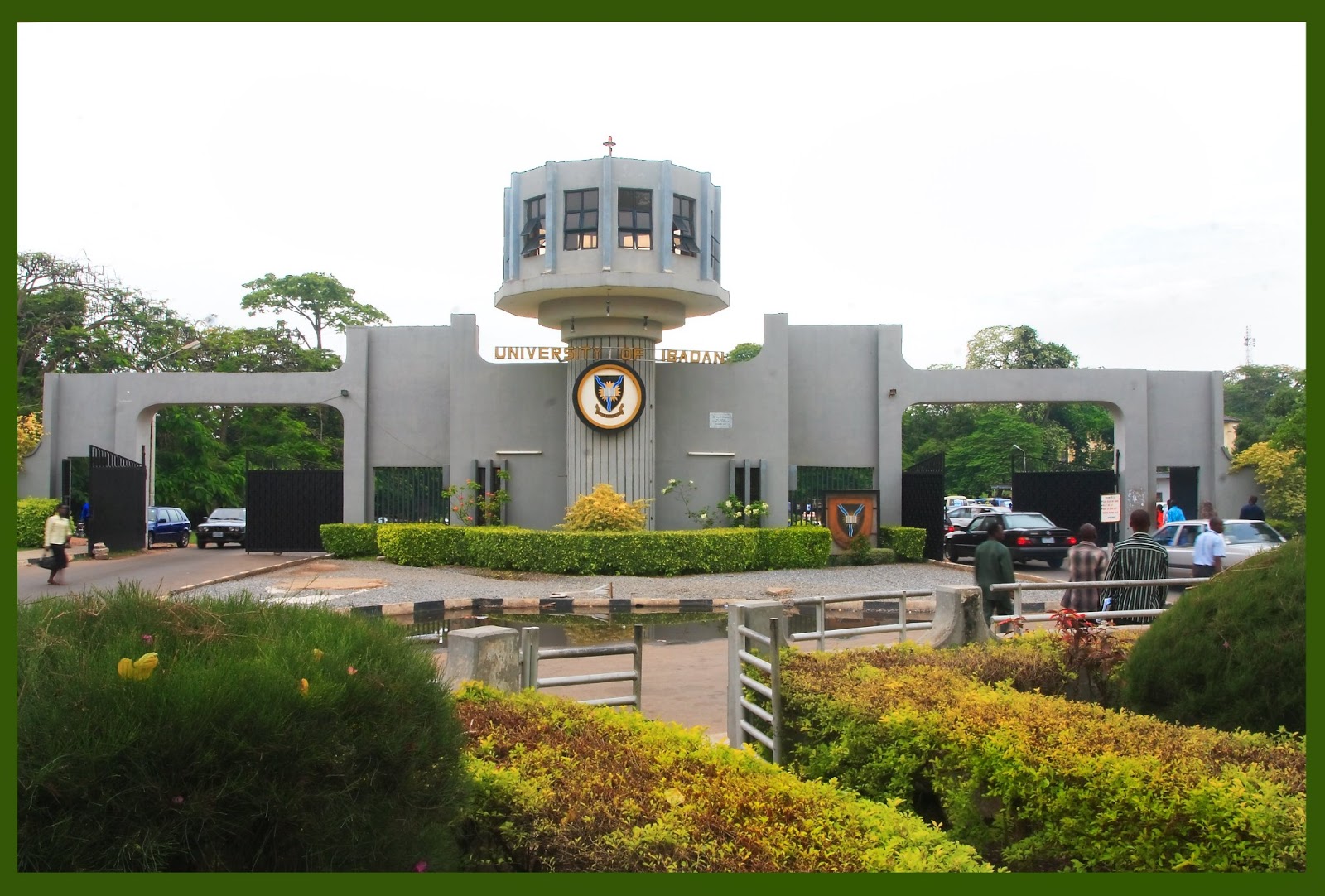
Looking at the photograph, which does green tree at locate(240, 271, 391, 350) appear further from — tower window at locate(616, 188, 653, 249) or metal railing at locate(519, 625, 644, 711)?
metal railing at locate(519, 625, 644, 711)

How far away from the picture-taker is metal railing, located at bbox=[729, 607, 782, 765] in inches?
261

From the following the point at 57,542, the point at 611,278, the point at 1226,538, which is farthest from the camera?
the point at 611,278

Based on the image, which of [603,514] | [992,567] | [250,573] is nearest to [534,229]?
[603,514]

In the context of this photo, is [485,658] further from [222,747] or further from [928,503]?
[928,503]

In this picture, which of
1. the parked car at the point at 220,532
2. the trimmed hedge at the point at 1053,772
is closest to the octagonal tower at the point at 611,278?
the parked car at the point at 220,532

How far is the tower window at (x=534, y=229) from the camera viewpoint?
73.7ft

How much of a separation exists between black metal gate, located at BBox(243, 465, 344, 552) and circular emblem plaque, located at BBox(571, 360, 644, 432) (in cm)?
743

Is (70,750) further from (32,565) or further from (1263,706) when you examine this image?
(32,565)

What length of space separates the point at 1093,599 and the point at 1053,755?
578 cm

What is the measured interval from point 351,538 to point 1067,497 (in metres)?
18.3

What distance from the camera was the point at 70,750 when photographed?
3268mm

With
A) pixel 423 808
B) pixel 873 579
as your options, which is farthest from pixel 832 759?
pixel 873 579

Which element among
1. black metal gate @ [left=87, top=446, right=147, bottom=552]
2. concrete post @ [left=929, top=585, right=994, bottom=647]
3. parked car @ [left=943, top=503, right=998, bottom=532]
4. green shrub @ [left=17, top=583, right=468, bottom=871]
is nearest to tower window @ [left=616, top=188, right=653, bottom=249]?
black metal gate @ [left=87, top=446, right=147, bottom=552]

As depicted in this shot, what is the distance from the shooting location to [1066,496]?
26.4 m
